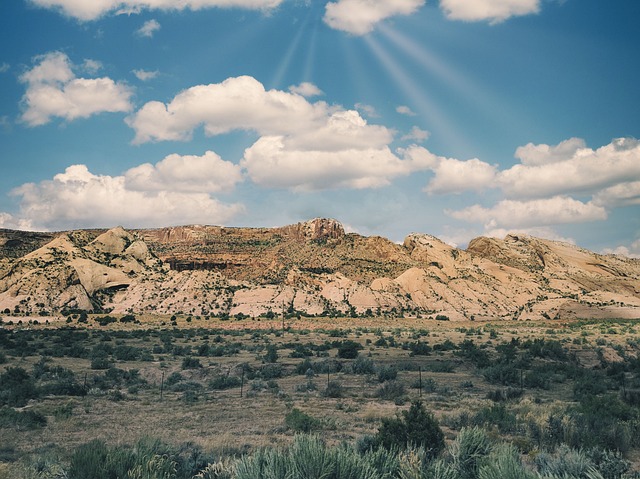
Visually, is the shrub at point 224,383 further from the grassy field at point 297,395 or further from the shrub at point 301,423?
the shrub at point 301,423

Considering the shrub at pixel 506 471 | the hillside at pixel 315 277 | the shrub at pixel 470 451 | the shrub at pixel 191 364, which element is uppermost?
the hillside at pixel 315 277

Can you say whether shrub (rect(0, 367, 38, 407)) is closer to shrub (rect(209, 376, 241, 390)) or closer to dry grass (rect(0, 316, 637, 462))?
dry grass (rect(0, 316, 637, 462))

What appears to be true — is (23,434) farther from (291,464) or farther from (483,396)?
(483,396)

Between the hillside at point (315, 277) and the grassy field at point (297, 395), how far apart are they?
42995mm

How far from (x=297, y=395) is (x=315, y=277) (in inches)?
3013

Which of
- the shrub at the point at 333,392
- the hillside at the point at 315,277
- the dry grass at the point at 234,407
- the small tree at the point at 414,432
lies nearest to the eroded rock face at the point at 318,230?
the hillside at the point at 315,277

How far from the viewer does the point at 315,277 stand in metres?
98.7

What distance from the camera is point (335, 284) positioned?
9600 centimetres

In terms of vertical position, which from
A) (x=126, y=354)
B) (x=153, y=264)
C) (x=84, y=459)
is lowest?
(x=126, y=354)

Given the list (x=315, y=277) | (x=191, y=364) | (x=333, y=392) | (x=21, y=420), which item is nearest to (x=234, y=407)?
(x=333, y=392)

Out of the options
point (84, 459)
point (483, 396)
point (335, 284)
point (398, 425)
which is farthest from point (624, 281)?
point (84, 459)

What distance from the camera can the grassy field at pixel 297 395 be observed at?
45.8 feet

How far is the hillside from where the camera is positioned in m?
86.8

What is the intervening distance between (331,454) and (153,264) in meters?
106
